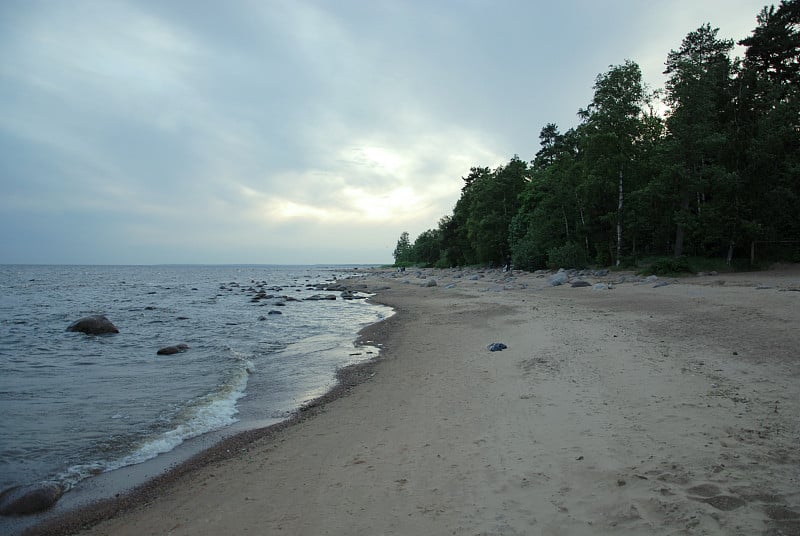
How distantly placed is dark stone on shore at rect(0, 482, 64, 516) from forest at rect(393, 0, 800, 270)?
2924 centimetres

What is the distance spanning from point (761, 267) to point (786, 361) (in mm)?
23024

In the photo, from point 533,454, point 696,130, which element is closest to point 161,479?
point 533,454

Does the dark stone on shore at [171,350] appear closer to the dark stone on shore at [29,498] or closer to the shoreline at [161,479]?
the shoreline at [161,479]

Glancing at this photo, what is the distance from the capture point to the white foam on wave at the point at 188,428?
5.55 metres

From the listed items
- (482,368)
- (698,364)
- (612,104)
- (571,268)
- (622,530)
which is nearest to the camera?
(622,530)

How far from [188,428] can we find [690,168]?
32.0 metres

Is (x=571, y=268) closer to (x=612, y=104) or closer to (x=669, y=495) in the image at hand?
(x=612, y=104)

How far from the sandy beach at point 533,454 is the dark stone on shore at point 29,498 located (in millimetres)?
605

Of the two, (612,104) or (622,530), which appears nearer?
(622,530)

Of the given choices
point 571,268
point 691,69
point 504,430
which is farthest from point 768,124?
point 504,430

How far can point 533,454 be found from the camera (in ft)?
15.4

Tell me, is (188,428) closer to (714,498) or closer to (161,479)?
(161,479)

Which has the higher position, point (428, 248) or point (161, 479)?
point (428, 248)

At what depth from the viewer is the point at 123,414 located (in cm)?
760
